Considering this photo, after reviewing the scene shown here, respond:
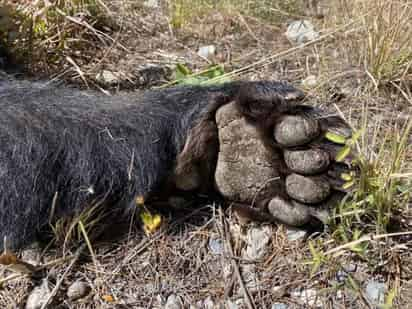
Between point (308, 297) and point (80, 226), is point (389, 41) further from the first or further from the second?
point (80, 226)

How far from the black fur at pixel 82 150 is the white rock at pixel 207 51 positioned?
0.83 meters

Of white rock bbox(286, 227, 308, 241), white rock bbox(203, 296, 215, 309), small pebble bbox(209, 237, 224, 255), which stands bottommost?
white rock bbox(203, 296, 215, 309)

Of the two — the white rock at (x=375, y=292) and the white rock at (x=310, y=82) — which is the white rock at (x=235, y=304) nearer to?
the white rock at (x=375, y=292)

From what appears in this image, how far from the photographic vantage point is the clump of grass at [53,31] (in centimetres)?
203

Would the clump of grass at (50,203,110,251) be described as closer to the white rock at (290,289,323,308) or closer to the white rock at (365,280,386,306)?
the white rock at (290,289,323,308)

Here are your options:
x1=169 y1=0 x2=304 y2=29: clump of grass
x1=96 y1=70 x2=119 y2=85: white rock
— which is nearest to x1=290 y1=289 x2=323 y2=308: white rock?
x1=96 y1=70 x2=119 y2=85: white rock

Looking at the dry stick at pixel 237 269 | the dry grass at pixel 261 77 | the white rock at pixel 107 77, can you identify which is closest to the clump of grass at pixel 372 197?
the dry grass at pixel 261 77

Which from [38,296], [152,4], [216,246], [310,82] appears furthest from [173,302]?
[152,4]

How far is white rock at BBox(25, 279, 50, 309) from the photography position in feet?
4.26

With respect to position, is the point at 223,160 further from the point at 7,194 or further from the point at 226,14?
the point at 226,14

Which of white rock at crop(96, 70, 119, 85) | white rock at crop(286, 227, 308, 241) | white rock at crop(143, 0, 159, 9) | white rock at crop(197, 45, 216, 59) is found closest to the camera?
white rock at crop(286, 227, 308, 241)

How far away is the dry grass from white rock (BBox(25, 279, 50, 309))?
0.7 inches

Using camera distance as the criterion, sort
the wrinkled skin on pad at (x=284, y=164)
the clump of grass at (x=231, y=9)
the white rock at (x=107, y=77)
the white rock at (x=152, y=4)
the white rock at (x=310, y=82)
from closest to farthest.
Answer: the wrinkled skin on pad at (x=284, y=164) < the white rock at (x=310, y=82) < the white rock at (x=107, y=77) < the clump of grass at (x=231, y=9) < the white rock at (x=152, y=4)

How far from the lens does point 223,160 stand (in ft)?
4.43
